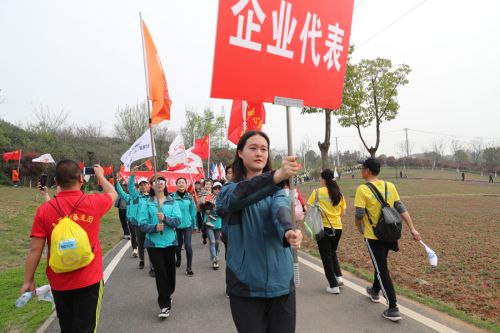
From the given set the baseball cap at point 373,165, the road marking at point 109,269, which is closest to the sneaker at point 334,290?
the baseball cap at point 373,165

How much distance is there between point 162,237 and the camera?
4.56m

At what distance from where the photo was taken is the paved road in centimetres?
388

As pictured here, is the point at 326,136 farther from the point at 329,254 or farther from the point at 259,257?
the point at 259,257

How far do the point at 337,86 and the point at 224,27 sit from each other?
113cm

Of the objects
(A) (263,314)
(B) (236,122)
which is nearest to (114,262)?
A: (B) (236,122)

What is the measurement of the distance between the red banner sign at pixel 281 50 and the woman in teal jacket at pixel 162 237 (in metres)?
2.37

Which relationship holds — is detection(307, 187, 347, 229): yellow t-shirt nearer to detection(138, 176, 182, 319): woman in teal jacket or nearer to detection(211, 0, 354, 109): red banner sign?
detection(138, 176, 182, 319): woman in teal jacket

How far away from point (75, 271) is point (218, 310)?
7.40 feet

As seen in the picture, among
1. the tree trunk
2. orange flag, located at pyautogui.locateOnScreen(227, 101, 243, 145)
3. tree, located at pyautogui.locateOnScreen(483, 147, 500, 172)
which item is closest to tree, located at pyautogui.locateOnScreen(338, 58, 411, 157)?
the tree trunk

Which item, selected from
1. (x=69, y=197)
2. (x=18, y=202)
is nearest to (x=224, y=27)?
(x=69, y=197)

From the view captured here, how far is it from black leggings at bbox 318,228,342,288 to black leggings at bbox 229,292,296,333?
2893mm

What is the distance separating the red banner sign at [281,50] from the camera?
7.84 feet

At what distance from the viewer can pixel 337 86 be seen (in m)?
2.95

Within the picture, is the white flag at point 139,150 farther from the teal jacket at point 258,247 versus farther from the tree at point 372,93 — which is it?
the tree at point 372,93
